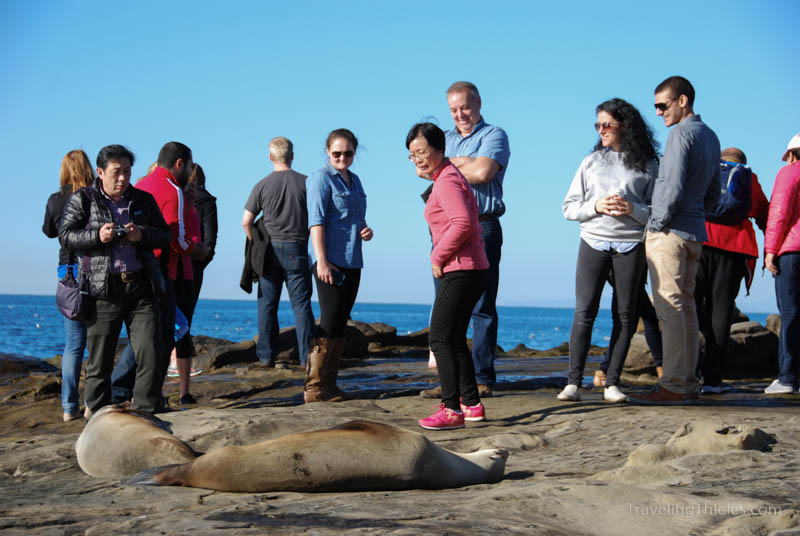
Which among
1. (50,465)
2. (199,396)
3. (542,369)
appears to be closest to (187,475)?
(50,465)

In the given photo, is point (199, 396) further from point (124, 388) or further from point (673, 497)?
point (673, 497)

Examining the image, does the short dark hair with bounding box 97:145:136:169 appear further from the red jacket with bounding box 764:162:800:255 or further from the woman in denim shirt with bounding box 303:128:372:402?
the red jacket with bounding box 764:162:800:255

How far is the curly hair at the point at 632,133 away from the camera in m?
6.02

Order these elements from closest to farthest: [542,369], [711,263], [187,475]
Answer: [187,475] → [711,263] → [542,369]

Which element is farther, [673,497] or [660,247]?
[660,247]

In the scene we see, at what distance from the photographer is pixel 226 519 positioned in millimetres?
2814

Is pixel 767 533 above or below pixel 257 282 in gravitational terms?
below

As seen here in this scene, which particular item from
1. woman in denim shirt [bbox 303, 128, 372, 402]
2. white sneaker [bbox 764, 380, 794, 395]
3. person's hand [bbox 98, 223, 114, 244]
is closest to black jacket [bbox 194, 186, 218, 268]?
woman in denim shirt [bbox 303, 128, 372, 402]

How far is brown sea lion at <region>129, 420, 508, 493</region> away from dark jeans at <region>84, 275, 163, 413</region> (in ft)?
7.21

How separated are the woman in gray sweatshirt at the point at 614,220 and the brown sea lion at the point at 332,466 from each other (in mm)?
2607

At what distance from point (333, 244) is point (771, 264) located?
3.96 m

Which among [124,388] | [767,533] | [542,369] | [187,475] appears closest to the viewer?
[767,533]

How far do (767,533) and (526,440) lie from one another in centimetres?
209

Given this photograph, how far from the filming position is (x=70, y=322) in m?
6.40
